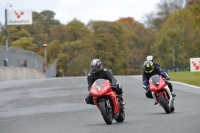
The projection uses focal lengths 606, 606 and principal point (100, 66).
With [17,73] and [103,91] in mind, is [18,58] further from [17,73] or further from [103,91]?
[103,91]

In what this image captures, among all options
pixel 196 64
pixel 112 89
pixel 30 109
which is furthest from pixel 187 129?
pixel 196 64

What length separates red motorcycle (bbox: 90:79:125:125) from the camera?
1236cm

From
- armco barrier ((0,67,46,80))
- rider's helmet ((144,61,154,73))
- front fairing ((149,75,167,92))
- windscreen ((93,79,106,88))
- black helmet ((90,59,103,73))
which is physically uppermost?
black helmet ((90,59,103,73))

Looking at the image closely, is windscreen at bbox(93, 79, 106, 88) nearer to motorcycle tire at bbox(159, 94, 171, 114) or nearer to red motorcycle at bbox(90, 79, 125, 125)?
red motorcycle at bbox(90, 79, 125, 125)

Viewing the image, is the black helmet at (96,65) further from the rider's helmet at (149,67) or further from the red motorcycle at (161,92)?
the rider's helmet at (149,67)

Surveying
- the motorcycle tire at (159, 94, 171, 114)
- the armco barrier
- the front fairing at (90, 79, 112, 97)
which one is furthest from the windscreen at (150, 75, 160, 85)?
the armco barrier

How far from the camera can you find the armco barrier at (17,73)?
43.8m

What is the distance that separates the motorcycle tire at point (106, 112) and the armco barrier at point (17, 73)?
30.9 m

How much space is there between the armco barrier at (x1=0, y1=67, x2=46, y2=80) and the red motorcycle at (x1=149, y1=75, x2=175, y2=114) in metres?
28.8

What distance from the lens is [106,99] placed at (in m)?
12.5

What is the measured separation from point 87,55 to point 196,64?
192ft

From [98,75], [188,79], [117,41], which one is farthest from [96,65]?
[117,41]

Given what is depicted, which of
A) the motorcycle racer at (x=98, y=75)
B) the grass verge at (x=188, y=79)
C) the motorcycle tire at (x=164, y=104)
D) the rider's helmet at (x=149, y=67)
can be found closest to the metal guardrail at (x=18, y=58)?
the grass verge at (x=188, y=79)

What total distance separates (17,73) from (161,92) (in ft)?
114
